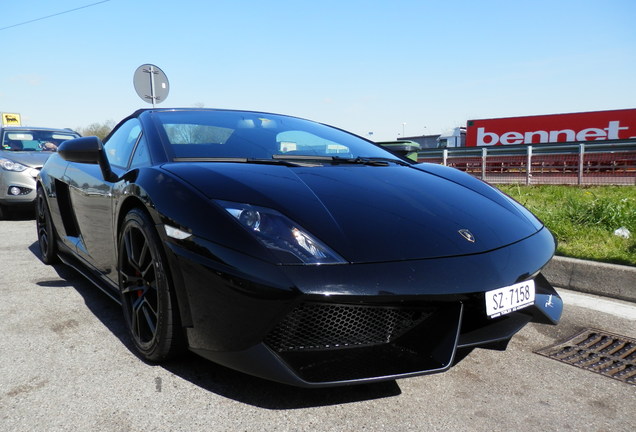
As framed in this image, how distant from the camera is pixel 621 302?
10.5 ft

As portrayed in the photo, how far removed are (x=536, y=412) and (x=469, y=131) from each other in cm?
2606

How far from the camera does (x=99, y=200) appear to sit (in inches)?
108

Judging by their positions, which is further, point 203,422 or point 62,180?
point 62,180

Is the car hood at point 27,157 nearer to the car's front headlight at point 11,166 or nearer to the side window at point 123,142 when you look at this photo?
the car's front headlight at point 11,166

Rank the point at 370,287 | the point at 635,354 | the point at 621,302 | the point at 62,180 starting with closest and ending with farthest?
1. the point at 370,287
2. the point at 635,354
3. the point at 621,302
4. the point at 62,180

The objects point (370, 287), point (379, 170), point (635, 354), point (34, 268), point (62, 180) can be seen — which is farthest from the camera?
point (34, 268)

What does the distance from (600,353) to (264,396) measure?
5.24ft

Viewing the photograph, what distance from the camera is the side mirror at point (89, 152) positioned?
262 cm

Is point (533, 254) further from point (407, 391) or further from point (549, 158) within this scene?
point (549, 158)

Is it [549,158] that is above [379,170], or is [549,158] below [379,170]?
below

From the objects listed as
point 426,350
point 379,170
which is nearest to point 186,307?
point 426,350

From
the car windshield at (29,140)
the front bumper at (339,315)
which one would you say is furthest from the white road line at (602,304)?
the car windshield at (29,140)

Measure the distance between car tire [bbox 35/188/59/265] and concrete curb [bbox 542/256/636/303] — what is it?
369cm

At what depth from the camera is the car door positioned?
2625 mm
